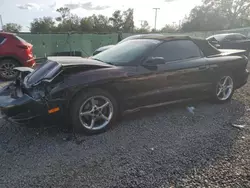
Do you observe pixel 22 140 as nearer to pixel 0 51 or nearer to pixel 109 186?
pixel 109 186

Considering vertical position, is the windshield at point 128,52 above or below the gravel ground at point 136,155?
above

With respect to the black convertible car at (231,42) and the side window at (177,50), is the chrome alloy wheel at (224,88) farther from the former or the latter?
the black convertible car at (231,42)

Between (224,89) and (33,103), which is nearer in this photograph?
(33,103)

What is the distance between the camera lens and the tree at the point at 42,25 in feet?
171

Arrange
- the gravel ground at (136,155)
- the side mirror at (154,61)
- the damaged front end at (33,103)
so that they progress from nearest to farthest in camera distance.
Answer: the gravel ground at (136,155)
the damaged front end at (33,103)
the side mirror at (154,61)

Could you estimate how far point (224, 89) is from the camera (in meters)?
4.75

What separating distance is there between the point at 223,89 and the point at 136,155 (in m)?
2.93

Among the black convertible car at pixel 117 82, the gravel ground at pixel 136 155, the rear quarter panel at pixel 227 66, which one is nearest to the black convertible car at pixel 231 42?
the rear quarter panel at pixel 227 66

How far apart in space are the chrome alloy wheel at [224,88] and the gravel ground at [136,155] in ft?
2.98

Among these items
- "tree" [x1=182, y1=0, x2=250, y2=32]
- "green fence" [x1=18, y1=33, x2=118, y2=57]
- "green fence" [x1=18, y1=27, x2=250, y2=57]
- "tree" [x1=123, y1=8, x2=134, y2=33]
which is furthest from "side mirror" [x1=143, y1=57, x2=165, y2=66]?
"tree" [x1=123, y1=8, x2=134, y2=33]

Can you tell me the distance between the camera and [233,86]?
484 cm

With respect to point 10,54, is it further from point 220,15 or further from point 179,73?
point 220,15

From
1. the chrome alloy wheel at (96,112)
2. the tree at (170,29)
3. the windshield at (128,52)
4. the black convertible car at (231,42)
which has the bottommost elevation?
the chrome alloy wheel at (96,112)

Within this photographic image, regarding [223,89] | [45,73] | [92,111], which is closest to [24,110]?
[45,73]
